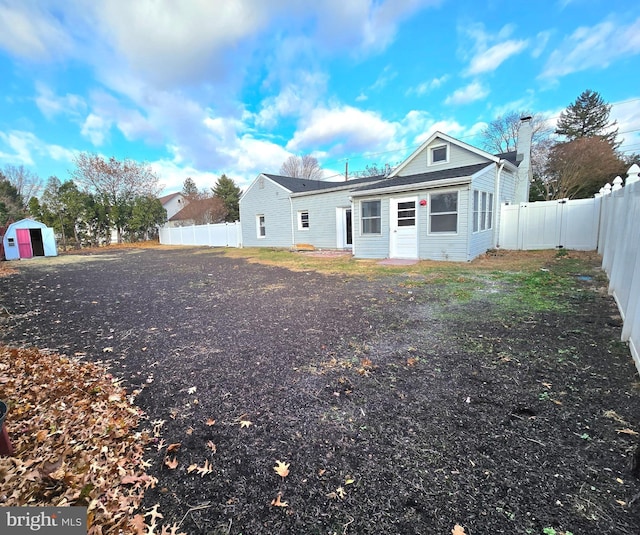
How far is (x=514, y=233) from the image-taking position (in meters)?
11.7

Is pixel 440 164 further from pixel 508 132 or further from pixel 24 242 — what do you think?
pixel 24 242

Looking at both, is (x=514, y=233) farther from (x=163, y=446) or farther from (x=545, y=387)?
(x=163, y=446)

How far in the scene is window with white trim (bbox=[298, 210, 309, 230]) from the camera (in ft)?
53.6

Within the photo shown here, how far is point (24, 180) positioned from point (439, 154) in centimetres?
3922

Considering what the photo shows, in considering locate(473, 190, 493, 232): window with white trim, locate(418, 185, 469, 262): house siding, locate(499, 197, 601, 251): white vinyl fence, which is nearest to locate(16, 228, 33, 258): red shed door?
locate(418, 185, 469, 262): house siding

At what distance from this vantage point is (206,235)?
22.6 meters

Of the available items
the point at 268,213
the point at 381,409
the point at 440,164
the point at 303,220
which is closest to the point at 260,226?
the point at 268,213

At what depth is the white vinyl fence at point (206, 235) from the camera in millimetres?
20609

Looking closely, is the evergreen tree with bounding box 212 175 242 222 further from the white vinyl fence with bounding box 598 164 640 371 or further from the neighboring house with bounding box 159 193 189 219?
the white vinyl fence with bounding box 598 164 640 371

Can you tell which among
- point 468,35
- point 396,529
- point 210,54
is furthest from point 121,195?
point 396,529

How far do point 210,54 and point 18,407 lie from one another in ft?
38.4

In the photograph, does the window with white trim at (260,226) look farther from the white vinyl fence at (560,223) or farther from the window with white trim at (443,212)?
the white vinyl fence at (560,223)

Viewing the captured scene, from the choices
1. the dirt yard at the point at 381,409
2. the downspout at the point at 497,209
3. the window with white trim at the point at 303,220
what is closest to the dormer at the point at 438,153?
the downspout at the point at 497,209

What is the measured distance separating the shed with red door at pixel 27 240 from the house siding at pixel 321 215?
46.8 ft
